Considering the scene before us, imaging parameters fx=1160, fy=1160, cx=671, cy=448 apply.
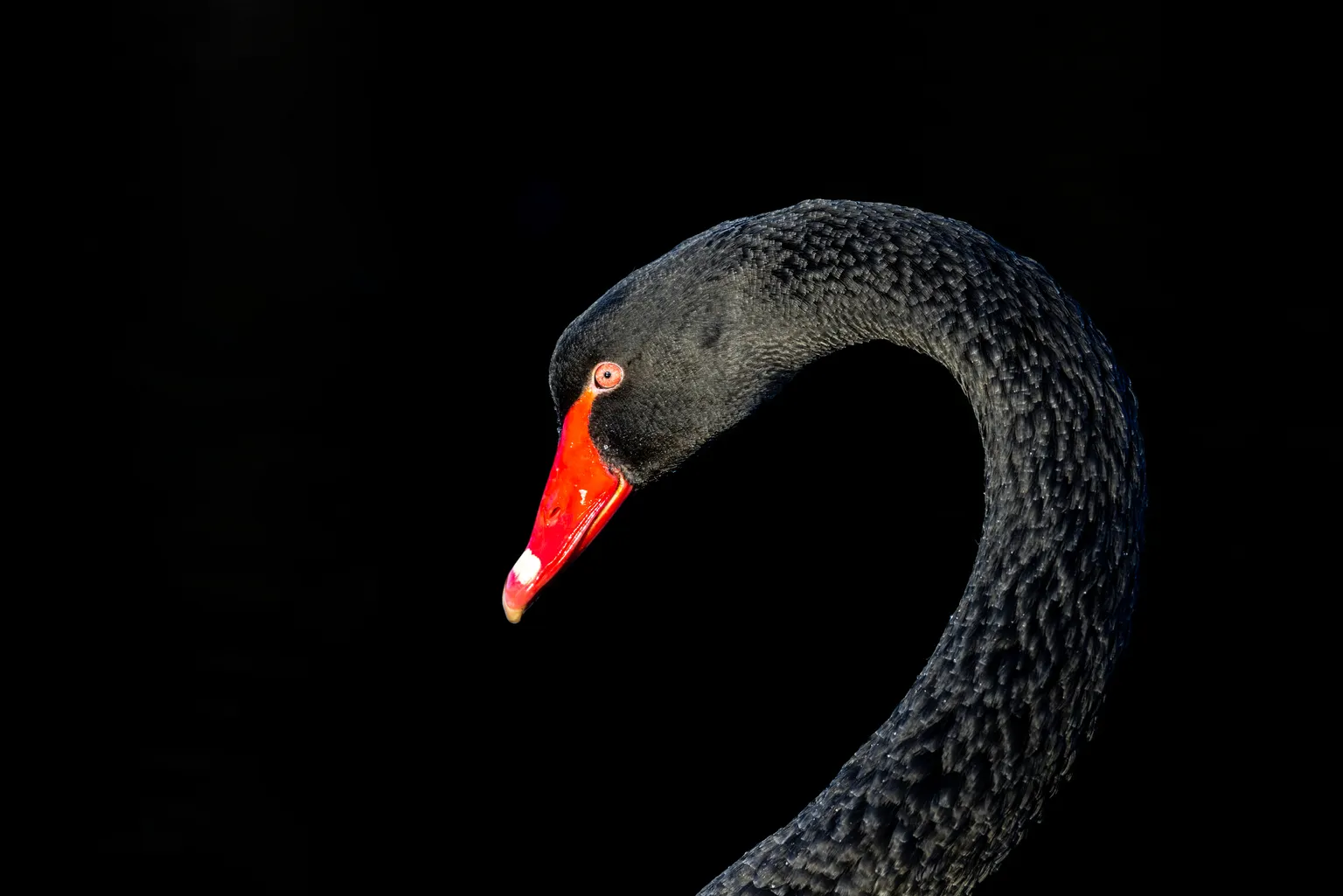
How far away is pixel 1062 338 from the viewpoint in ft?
3.84

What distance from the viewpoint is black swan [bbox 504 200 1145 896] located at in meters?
1.09

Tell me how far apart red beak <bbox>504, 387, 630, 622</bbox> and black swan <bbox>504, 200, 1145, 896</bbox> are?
0.92ft

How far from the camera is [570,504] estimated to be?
1.54 meters

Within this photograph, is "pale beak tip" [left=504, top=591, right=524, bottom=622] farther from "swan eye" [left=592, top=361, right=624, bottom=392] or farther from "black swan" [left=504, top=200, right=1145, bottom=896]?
"black swan" [left=504, top=200, right=1145, bottom=896]

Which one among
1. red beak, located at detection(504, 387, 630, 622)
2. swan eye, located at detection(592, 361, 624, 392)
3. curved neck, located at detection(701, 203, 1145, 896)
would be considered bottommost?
curved neck, located at detection(701, 203, 1145, 896)

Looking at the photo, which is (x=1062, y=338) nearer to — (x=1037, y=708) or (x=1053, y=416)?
(x=1053, y=416)

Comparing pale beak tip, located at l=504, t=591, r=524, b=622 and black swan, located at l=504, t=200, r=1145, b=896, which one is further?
pale beak tip, located at l=504, t=591, r=524, b=622

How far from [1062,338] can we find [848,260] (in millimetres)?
246

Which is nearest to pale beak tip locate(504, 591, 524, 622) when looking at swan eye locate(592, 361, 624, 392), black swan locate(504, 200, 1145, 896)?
swan eye locate(592, 361, 624, 392)

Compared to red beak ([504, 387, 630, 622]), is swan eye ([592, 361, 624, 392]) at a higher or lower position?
higher

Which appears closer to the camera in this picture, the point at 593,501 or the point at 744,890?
the point at 744,890

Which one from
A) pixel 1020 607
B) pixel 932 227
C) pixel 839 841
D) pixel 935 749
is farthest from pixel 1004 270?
pixel 839 841

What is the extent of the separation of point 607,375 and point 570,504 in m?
0.19

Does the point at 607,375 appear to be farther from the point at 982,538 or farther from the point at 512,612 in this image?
the point at 982,538
